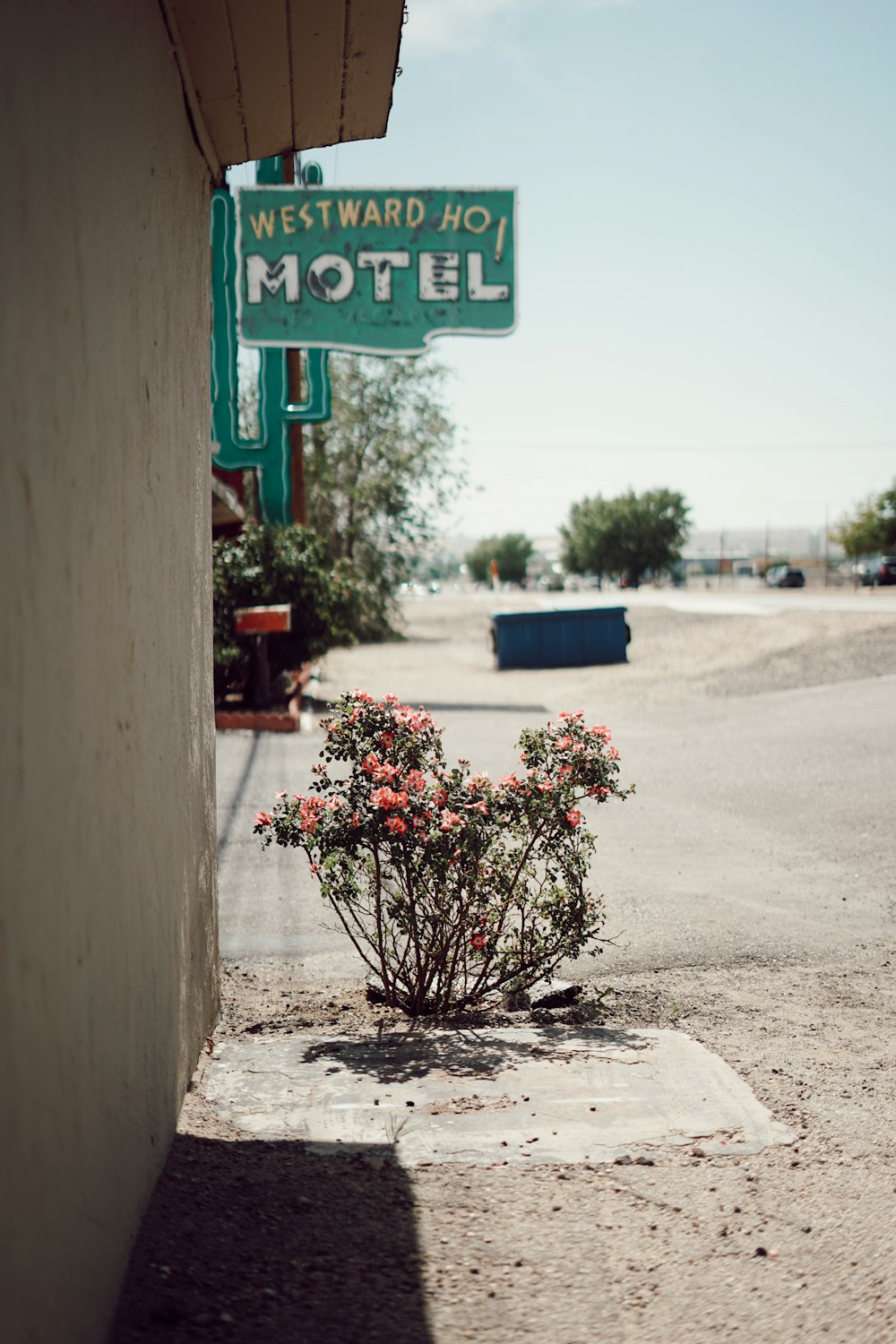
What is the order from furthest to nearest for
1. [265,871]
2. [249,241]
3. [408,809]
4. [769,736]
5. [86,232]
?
1. [769,736]
2. [249,241]
3. [265,871]
4. [408,809]
5. [86,232]

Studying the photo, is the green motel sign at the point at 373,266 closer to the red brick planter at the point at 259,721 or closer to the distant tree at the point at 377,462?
the red brick planter at the point at 259,721

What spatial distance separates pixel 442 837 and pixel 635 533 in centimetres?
9275

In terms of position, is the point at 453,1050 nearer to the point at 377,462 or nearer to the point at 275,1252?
the point at 275,1252

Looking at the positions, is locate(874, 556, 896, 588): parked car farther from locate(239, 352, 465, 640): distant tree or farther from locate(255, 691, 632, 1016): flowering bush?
locate(255, 691, 632, 1016): flowering bush

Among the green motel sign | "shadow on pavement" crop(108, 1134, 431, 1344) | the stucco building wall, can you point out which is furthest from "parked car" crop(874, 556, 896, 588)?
"shadow on pavement" crop(108, 1134, 431, 1344)

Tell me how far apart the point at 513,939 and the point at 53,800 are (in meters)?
4.07

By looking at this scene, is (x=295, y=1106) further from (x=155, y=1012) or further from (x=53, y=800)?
(x=53, y=800)

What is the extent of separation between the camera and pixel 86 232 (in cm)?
236

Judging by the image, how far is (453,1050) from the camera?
4.54 m

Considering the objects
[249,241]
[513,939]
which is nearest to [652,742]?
[249,241]

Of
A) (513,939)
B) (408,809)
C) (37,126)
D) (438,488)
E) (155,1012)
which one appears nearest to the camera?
(37,126)

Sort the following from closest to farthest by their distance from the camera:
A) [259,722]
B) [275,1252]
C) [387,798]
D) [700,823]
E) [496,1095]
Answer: [275,1252] < [496,1095] < [387,798] < [700,823] < [259,722]

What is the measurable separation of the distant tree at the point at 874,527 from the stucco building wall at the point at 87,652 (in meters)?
71.4

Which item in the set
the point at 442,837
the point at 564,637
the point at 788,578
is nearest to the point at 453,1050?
the point at 442,837
